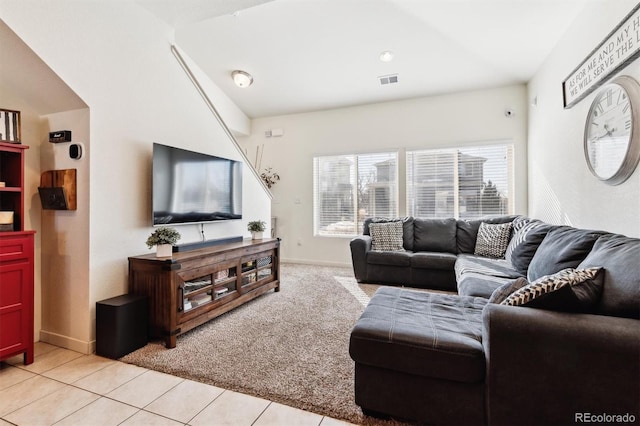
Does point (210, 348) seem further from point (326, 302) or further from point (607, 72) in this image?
point (607, 72)

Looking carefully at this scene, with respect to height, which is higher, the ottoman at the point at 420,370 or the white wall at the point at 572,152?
the white wall at the point at 572,152

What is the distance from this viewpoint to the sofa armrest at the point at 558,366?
3.35ft

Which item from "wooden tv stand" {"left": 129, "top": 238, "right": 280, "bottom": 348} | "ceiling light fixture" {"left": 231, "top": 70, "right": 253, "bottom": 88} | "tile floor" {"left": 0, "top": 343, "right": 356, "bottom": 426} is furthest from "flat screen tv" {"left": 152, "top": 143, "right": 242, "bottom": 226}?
"ceiling light fixture" {"left": 231, "top": 70, "right": 253, "bottom": 88}

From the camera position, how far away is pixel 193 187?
9.62 feet

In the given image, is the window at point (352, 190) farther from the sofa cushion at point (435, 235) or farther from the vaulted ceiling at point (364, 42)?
the vaulted ceiling at point (364, 42)

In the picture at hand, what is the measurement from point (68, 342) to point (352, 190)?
13.6 feet

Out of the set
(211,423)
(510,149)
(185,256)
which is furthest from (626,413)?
(510,149)

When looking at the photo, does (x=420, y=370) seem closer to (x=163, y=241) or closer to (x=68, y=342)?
(x=163, y=241)

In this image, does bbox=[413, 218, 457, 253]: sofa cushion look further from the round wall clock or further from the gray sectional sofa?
the gray sectional sofa

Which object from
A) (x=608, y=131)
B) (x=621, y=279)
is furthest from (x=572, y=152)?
(x=621, y=279)

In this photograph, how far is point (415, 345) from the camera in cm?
132

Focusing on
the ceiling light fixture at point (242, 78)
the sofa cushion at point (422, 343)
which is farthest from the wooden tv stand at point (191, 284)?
the ceiling light fixture at point (242, 78)

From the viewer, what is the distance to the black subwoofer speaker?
2.02 meters

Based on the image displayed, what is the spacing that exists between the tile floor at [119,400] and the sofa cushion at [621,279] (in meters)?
1.29
